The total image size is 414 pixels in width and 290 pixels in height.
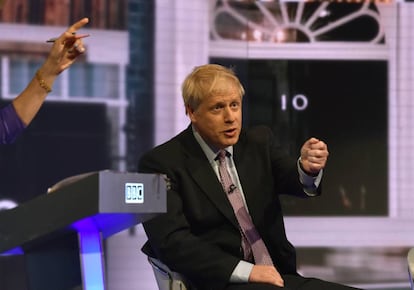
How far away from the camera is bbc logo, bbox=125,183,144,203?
1.54 m

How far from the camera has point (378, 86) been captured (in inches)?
139

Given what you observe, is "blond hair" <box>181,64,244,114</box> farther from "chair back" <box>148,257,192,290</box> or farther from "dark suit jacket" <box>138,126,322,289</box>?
"chair back" <box>148,257,192,290</box>

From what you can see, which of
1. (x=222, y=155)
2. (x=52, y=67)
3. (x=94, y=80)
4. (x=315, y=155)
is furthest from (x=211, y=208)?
(x=94, y=80)

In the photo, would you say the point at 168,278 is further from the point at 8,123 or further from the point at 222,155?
the point at 8,123

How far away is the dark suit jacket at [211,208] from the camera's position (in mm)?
1962

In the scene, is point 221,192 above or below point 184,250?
above

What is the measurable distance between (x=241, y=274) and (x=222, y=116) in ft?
1.43

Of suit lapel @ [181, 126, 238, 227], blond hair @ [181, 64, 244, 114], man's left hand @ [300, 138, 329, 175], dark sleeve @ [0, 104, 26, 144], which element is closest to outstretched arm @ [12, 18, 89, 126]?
dark sleeve @ [0, 104, 26, 144]

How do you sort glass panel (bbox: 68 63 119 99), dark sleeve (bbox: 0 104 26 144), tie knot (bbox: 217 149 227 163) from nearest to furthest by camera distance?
tie knot (bbox: 217 149 227 163) < dark sleeve (bbox: 0 104 26 144) < glass panel (bbox: 68 63 119 99)

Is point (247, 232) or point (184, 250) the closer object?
point (184, 250)

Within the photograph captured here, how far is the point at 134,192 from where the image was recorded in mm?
1562

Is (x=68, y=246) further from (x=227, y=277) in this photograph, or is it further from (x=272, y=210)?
(x=272, y=210)

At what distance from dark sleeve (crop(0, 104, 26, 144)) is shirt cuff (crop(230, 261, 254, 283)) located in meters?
0.82

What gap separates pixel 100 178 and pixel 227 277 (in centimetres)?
60
